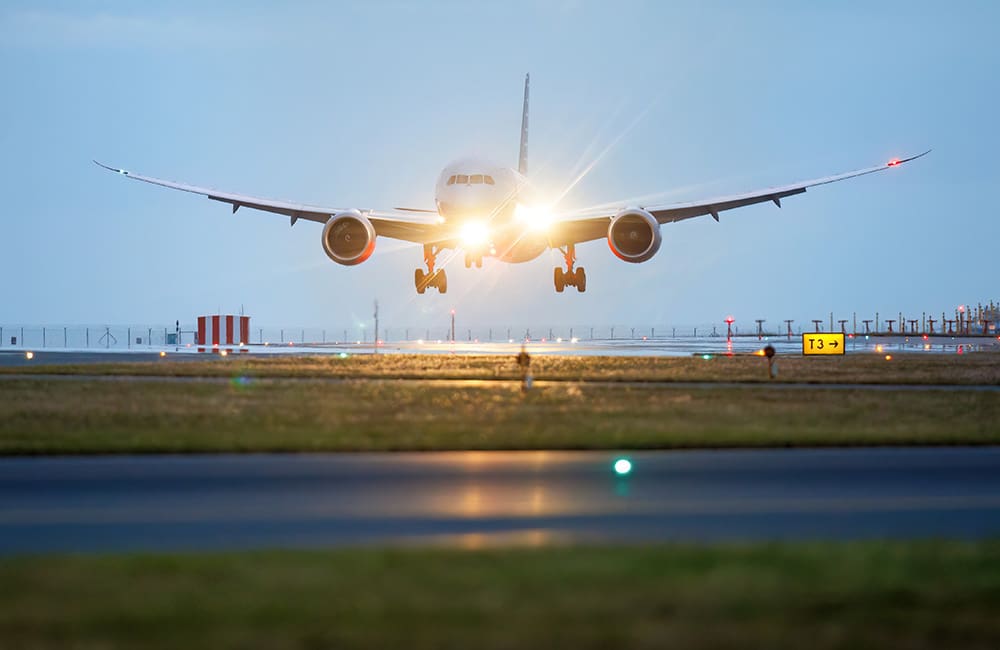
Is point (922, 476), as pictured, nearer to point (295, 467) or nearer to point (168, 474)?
point (295, 467)

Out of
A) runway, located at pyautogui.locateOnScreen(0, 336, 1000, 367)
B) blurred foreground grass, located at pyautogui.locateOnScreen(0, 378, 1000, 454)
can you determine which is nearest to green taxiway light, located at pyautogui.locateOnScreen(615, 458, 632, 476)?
blurred foreground grass, located at pyautogui.locateOnScreen(0, 378, 1000, 454)

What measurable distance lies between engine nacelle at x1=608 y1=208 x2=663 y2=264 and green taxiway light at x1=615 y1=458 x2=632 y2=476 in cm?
2488

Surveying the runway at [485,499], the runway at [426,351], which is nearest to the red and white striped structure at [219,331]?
the runway at [426,351]

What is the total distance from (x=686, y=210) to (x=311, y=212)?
14.0 meters

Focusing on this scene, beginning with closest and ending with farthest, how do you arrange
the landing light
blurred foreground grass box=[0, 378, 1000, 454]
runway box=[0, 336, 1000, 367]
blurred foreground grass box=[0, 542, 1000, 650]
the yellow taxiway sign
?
blurred foreground grass box=[0, 542, 1000, 650] < blurred foreground grass box=[0, 378, 1000, 454] < the landing light < runway box=[0, 336, 1000, 367] < the yellow taxiway sign

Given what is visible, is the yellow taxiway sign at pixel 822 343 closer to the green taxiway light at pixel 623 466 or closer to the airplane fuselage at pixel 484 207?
the airplane fuselage at pixel 484 207

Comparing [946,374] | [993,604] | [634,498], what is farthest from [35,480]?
[946,374]

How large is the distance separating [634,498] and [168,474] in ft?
18.9

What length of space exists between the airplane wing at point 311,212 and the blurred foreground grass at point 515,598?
107ft

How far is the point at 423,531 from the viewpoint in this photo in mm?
10086

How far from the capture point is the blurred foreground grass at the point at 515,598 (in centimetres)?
655

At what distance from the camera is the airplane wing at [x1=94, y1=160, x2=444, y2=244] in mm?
41031

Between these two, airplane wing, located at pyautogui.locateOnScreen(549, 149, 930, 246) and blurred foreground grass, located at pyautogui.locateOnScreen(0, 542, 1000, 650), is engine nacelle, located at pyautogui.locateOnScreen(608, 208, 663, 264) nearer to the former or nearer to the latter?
airplane wing, located at pyautogui.locateOnScreen(549, 149, 930, 246)

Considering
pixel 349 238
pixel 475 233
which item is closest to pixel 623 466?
pixel 349 238
